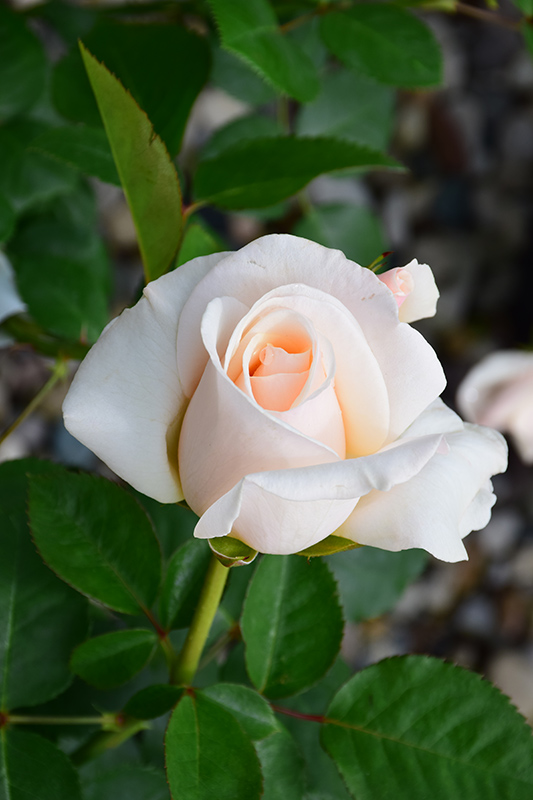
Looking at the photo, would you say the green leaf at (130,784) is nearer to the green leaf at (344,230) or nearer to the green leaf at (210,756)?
the green leaf at (210,756)

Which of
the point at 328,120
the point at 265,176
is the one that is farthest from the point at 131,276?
the point at 265,176

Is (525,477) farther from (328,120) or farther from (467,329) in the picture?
(328,120)

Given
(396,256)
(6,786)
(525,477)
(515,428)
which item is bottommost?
(525,477)

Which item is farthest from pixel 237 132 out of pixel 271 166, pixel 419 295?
pixel 419 295

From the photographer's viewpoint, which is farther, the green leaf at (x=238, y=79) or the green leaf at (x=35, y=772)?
the green leaf at (x=238, y=79)

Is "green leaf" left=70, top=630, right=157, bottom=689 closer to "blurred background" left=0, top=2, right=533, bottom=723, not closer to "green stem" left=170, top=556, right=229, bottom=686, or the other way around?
"green stem" left=170, top=556, right=229, bottom=686

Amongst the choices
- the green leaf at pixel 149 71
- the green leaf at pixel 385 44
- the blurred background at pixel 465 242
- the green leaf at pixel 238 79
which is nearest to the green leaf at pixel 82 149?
the green leaf at pixel 149 71
